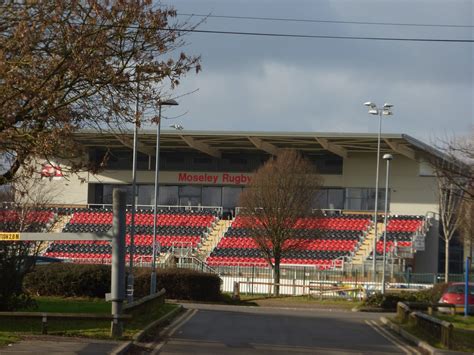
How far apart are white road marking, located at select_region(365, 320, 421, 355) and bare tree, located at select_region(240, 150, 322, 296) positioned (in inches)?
810

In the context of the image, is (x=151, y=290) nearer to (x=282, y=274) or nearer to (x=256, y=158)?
(x=282, y=274)

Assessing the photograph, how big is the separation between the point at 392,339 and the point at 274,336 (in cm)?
308

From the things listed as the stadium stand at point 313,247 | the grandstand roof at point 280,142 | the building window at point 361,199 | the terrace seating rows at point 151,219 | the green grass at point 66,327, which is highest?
the grandstand roof at point 280,142

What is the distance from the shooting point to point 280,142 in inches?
2413

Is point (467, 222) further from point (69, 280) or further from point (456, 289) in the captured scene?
point (69, 280)

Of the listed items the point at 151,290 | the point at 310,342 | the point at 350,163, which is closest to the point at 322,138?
the point at 350,163

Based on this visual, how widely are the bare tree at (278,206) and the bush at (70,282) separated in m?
17.9

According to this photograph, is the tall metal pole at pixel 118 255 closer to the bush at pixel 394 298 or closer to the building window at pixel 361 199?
the bush at pixel 394 298

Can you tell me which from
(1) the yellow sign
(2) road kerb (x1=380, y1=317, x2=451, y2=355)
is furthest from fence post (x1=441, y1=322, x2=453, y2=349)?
(1) the yellow sign

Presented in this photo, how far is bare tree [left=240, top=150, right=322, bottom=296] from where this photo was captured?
48750mm

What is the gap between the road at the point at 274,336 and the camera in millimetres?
17547

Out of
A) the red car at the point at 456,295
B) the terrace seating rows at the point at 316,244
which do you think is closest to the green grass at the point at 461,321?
the red car at the point at 456,295

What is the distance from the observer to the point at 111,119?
1584 cm

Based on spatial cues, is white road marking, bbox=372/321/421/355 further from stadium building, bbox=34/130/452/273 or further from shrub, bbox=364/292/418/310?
stadium building, bbox=34/130/452/273
